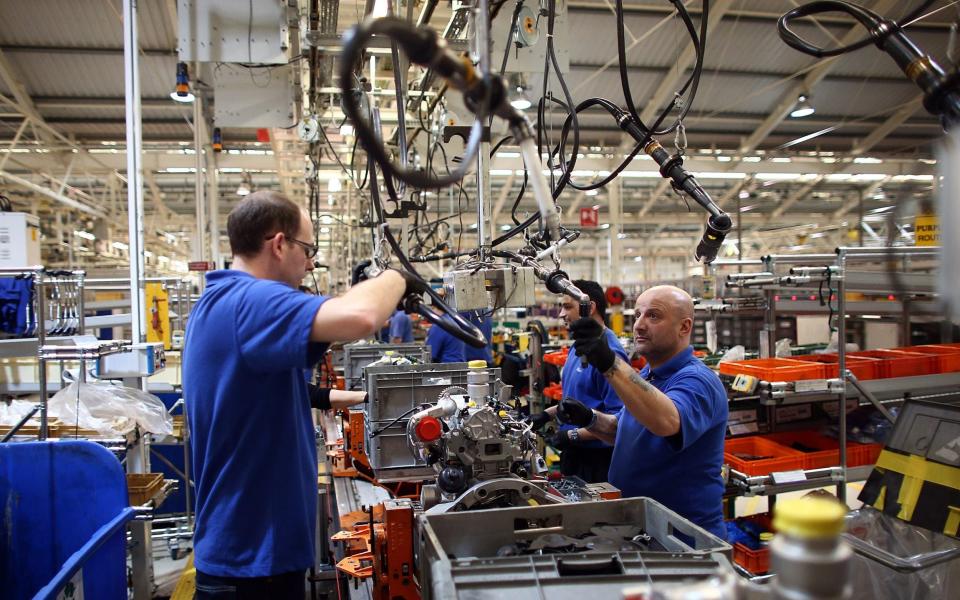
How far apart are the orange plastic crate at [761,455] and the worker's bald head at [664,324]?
0.92 m

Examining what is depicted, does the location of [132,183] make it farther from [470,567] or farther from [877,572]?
[877,572]

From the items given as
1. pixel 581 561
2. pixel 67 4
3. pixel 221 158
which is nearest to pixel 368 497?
pixel 581 561

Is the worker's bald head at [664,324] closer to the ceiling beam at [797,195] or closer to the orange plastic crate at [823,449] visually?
the orange plastic crate at [823,449]

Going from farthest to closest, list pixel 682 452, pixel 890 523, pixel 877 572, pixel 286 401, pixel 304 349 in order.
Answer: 1. pixel 890 523
2. pixel 877 572
3. pixel 682 452
4. pixel 286 401
5. pixel 304 349

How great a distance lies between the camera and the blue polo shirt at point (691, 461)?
6.19 feet

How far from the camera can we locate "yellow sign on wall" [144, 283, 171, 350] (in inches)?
156

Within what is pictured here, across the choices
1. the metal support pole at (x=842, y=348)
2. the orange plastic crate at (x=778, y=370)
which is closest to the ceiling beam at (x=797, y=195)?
the metal support pole at (x=842, y=348)

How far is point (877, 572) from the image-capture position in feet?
7.95

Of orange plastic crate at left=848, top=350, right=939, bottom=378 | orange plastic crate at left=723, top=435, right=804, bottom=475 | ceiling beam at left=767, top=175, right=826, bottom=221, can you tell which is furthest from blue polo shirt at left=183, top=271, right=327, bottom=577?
ceiling beam at left=767, top=175, right=826, bottom=221

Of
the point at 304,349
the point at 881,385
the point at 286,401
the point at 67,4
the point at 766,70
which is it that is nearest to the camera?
the point at 304,349

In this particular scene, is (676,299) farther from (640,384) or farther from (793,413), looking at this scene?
(793,413)

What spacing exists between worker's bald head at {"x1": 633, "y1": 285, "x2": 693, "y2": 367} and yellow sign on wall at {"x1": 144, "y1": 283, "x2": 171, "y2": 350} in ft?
10.4

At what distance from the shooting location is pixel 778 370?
118 inches

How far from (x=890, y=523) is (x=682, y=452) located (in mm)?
1381
